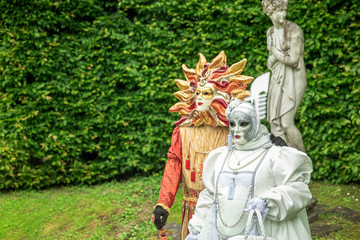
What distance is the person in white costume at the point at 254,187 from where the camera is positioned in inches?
89.6

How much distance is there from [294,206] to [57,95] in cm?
526

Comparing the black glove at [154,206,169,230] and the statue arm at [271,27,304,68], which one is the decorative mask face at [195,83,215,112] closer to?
the black glove at [154,206,169,230]

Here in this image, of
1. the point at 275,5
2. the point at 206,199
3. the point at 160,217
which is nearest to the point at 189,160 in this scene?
the point at 160,217

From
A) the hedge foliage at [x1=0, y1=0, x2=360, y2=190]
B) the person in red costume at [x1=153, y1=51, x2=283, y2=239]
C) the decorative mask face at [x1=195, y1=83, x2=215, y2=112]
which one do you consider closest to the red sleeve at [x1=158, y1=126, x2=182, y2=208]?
the person in red costume at [x1=153, y1=51, x2=283, y2=239]

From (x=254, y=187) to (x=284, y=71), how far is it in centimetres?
266

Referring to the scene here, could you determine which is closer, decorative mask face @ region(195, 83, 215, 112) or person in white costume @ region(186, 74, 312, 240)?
person in white costume @ region(186, 74, 312, 240)

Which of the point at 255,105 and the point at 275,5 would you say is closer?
the point at 255,105

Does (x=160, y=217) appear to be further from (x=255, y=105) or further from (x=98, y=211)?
(x=98, y=211)

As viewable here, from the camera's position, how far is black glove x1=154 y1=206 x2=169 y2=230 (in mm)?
2955

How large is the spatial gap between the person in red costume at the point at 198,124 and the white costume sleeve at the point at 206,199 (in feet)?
1.54

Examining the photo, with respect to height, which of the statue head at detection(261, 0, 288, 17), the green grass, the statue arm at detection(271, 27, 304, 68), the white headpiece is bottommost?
the green grass

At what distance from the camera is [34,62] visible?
658 cm

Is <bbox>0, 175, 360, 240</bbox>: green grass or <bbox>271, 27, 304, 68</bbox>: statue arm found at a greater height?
<bbox>271, 27, 304, 68</bbox>: statue arm

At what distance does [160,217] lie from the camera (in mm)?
2961
